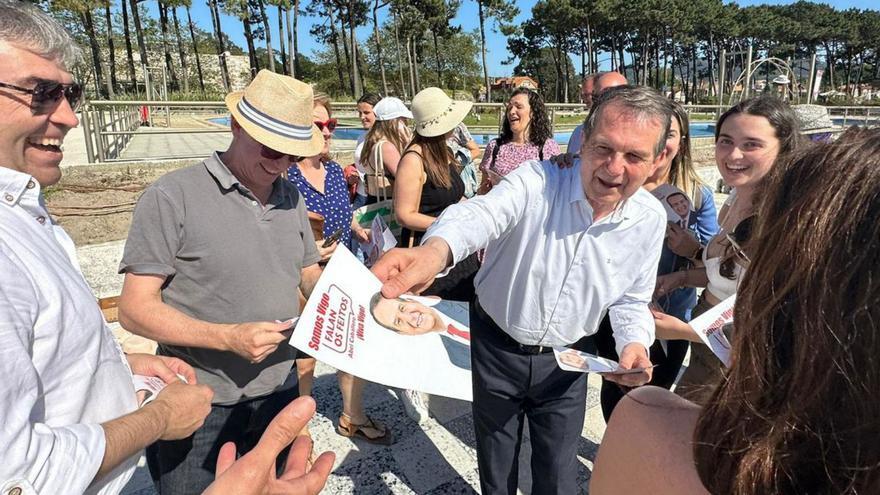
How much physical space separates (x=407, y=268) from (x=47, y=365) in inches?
30.2

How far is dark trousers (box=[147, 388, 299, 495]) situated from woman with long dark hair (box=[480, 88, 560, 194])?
254 centimetres

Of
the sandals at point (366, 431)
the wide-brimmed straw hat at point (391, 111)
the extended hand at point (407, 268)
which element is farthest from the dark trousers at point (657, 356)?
the wide-brimmed straw hat at point (391, 111)

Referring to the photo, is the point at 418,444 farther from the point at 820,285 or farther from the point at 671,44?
the point at 671,44

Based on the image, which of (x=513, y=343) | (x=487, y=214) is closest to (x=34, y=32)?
(x=487, y=214)

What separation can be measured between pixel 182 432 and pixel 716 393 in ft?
3.73

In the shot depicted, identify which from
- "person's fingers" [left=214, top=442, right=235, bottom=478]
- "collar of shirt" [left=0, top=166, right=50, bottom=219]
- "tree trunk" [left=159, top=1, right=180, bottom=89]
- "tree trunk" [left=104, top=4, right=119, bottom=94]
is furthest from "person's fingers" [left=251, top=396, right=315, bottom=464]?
"tree trunk" [left=159, top=1, right=180, bottom=89]

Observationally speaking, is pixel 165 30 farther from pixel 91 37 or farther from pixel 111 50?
pixel 91 37

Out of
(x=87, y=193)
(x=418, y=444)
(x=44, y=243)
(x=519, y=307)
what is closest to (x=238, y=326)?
(x=44, y=243)

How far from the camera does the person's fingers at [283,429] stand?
0.98m

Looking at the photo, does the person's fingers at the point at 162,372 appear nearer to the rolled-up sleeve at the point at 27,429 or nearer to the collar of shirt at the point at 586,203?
the rolled-up sleeve at the point at 27,429

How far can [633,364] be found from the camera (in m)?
1.68

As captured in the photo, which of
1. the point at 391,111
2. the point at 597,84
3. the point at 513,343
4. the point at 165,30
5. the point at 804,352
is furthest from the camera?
the point at 165,30

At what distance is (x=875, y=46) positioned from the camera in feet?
185

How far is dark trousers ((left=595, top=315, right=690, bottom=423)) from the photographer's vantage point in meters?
2.47
